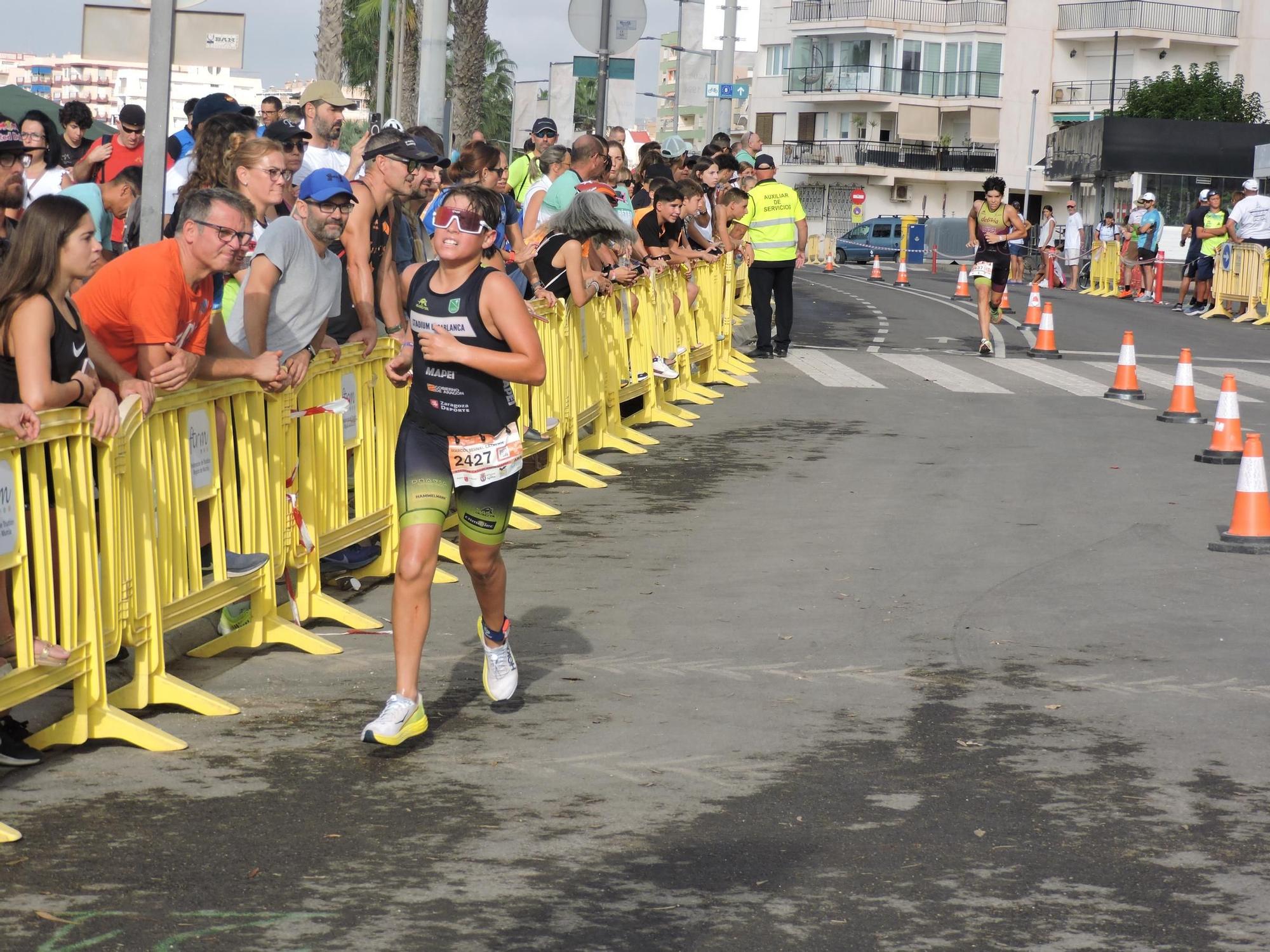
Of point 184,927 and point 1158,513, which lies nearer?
point 184,927

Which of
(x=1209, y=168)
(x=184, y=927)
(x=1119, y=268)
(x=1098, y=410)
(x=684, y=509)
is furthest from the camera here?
(x=1209, y=168)

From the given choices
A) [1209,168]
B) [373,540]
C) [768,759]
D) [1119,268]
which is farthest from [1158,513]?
[1209,168]

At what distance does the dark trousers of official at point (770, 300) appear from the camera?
18.9 meters

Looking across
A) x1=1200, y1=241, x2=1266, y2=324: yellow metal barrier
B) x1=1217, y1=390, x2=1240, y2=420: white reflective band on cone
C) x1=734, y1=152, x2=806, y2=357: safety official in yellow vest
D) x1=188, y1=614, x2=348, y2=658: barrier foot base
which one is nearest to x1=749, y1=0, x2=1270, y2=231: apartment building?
x1=1200, y1=241, x2=1266, y2=324: yellow metal barrier

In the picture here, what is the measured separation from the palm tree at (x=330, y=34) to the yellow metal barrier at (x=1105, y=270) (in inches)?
668

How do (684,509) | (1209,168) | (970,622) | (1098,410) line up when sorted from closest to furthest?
(970,622) → (684,509) → (1098,410) → (1209,168)

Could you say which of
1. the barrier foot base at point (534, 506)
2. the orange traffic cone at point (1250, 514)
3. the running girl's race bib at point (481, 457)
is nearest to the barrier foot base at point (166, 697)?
the running girl's race bib at point (481, 457)

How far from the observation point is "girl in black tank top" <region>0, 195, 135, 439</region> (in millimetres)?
A: 5523

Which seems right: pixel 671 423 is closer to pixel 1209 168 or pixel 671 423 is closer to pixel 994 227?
pixel 994 227

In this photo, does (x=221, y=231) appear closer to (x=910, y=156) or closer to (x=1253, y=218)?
(x=1253, y=218)

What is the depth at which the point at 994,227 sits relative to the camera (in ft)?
67.6

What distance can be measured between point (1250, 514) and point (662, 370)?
6.08m

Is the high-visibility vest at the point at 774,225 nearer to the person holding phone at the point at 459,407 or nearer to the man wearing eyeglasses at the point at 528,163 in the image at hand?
the man wearing eyeglasses at the point at 528,163

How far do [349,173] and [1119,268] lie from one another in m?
30.8
